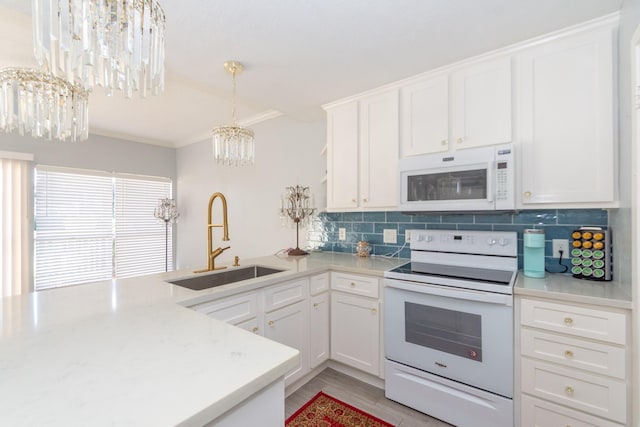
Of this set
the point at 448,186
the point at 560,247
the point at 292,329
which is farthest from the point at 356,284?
the point at 560,247

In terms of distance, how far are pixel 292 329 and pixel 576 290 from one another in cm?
165

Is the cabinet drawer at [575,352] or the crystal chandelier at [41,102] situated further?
the crystal chandelier at [41,102]

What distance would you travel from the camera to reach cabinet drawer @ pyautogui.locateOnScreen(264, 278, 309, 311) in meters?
1.82

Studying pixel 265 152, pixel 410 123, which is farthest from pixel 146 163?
pixel 410 123

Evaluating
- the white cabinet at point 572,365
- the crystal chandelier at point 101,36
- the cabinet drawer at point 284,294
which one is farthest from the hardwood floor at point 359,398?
the crystal chandelier at point 101,36

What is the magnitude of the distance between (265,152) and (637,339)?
337cm

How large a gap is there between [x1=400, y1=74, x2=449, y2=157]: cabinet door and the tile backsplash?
1.92 ft

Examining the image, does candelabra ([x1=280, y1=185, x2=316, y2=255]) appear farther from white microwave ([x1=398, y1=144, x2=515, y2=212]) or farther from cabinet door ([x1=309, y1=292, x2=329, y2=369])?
white microwave ([x1=398, y1=144, x2=515, y2=212])

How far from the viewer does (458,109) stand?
1.97 m

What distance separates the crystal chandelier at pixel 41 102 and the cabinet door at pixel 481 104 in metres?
2.38

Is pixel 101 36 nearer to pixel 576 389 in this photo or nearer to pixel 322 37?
pixel 322 37

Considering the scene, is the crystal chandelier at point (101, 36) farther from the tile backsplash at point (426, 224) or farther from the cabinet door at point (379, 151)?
the tile backsplash at point (426, 224)

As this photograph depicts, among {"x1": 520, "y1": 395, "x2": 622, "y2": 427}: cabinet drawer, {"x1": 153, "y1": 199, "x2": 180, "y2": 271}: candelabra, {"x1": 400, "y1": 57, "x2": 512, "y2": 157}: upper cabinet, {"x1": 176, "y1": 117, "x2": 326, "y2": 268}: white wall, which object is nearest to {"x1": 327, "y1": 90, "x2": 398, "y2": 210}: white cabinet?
{"x1": 400, "y1": 57, "x2": 512, "y2": 157}: upper cabinet

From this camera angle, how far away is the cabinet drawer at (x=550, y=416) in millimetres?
1353
